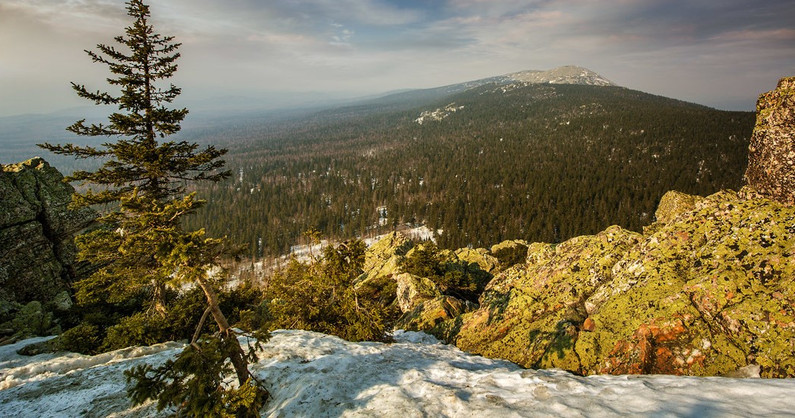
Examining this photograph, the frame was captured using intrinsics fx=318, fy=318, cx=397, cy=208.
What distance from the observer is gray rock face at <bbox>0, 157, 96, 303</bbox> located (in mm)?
20203

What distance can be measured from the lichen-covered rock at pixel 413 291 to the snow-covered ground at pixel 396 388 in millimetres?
8951

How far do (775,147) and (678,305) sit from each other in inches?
231

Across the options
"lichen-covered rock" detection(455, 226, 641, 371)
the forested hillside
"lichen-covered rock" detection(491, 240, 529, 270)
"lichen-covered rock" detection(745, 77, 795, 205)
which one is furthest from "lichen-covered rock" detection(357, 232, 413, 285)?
the forested hillside

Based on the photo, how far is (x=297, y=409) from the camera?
24.6ft

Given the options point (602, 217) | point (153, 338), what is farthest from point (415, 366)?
point (602, 217)

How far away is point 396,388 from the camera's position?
809cm

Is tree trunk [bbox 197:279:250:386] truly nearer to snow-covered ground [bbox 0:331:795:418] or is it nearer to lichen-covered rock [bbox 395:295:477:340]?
snow-covered ground [bbox 0:331:795:418]

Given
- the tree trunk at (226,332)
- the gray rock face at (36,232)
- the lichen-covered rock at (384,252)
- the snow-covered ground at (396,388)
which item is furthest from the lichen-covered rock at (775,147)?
the gray rock face at (36,232)

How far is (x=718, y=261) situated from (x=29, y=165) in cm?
3935

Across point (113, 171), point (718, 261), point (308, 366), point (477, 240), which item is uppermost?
point (113, 171)

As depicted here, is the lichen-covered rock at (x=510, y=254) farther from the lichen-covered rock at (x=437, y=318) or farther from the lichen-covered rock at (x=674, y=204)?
the lichen-covered rock at (x=437, y=318)

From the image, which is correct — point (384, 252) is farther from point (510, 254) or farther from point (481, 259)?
point (510, 254)

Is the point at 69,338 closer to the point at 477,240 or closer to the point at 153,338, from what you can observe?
the point at 153,338

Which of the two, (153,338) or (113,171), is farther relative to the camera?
(113,171)
